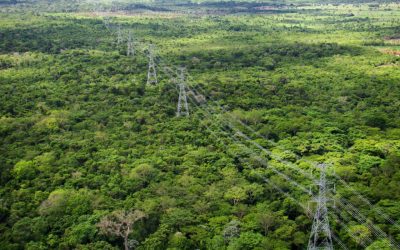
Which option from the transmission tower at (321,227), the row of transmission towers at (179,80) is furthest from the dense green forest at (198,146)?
the row of transmission towers at (179,80)

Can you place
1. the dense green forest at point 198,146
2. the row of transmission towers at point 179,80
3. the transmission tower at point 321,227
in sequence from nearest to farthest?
1. the transmission tower at point 321,227
2. the dense green forest at point 198,146
3. the row of transmission towers at point 179,80

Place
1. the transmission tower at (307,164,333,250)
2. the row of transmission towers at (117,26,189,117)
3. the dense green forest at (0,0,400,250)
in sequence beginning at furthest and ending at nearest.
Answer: the row of transmission towers at (117,26,189,117), the dense green forest at (0,0,400,250), the transmission tower at (307,164,333,250)

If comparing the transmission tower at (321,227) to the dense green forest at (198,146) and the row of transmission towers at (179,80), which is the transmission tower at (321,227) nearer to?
the dense green forest at (198,146)

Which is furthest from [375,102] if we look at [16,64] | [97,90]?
[16,64]

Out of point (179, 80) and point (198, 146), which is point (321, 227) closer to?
point (198, 146)

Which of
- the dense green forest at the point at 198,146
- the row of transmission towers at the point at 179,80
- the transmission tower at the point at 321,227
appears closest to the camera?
the transmission tower at the point at 321,227

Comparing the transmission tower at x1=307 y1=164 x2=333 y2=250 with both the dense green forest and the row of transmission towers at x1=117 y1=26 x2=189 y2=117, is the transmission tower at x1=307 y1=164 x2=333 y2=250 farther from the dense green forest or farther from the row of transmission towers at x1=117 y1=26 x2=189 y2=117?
the row of transmission towers at x1=117 y1=26 x2=189 y2=117

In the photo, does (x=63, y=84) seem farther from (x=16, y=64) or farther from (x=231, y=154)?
(x=231, y=154)

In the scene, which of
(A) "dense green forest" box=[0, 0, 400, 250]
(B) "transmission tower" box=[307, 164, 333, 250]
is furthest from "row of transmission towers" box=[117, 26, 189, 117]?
(B) "transmission tower" box=[307, 164, 333, 250]
